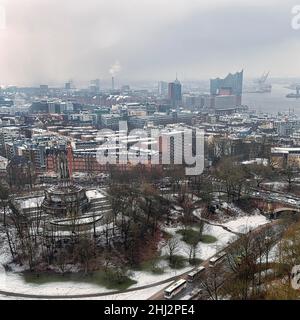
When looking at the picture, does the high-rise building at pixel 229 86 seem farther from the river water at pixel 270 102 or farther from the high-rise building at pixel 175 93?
the high-rise building at pixel 175 93

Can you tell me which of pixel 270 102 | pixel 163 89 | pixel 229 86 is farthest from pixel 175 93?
pixel 270 102

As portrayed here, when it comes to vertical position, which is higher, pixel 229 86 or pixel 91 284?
pixel 229 86

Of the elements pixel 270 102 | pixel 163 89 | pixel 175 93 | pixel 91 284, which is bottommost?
pixel 91 284

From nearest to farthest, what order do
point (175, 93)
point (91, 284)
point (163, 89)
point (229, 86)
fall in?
point (91, 284) → point (175, 93) → point (229, 86) → point (163, 89)

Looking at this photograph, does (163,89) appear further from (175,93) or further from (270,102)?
(270,102)

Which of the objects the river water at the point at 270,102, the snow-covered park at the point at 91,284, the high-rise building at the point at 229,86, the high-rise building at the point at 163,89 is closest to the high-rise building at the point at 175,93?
the high-rise building at the point at 229,86

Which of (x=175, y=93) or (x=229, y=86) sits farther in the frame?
(x=229, y=86)

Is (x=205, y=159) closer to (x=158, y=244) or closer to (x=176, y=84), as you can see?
(x=158, y=244)
